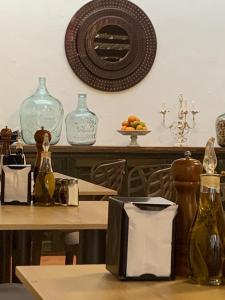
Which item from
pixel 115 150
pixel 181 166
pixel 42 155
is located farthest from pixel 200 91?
pixel 181 166

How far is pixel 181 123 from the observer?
6.34 m

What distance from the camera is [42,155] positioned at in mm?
2805

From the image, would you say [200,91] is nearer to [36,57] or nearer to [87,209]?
[36,57]

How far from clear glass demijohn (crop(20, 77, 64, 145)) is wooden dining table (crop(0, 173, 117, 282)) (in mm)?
2251

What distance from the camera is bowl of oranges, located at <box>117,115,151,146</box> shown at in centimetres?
607

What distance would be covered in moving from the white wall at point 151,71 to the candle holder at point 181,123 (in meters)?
0.05

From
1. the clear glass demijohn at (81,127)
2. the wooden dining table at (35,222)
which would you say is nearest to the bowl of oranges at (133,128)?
the clear glass demijohn at (81,127)

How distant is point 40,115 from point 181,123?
4.25 ft

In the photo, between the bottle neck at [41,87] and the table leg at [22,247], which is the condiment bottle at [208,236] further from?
the bottle neck at [41,87]

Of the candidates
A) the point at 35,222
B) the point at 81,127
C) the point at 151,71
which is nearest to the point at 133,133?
the point at 81,127

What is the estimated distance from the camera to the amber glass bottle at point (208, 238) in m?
1.50

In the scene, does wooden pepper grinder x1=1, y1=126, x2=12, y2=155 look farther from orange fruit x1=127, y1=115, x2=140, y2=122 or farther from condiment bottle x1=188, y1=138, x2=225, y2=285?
orange fruit x1=127, y1=115, x2=140, y2=122

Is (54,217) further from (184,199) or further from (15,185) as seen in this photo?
(184,199)

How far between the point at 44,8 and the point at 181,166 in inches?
185
